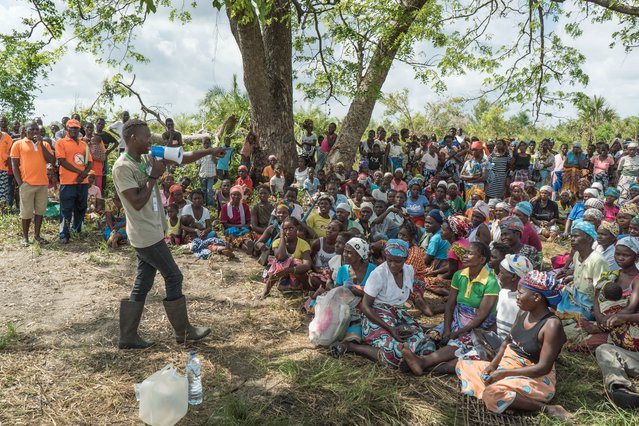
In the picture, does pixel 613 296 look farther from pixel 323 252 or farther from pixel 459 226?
pixel 323 252

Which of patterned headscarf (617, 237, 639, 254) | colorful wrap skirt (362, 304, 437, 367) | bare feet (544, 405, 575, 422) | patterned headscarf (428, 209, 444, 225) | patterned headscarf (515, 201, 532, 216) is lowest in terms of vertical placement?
bare feet (544, 405, 575, 422)

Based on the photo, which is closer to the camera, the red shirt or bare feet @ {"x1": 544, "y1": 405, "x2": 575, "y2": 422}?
bare feet @ {"x1": 544, "y1": 405, "x2": 575, "y2": 422}

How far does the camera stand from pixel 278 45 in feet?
32.1

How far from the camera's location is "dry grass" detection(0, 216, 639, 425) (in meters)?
3.20

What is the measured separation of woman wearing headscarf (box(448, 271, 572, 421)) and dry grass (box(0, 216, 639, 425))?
0.15 m

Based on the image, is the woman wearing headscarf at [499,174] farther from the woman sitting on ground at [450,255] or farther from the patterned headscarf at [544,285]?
the patterned headscarf at [544,285]

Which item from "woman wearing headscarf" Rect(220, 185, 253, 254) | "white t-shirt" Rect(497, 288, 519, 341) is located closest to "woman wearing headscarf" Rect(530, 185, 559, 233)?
"woman wearing headscarf" Rect(220, 185, 253, 254)

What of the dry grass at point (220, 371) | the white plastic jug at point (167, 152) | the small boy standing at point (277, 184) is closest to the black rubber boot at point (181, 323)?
the dry grass at point (220, 371)

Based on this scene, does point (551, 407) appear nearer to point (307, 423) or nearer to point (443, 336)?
point (443, 336)

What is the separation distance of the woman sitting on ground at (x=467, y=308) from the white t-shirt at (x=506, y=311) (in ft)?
0.59

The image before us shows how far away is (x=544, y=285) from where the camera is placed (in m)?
3.20

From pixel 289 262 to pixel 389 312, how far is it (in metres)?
1.76

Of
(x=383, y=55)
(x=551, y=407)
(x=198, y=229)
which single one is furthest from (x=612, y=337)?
(x=383, y=55)

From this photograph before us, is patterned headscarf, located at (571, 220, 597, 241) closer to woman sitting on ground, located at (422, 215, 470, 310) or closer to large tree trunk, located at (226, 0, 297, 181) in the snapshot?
A: woman sitting on ground, located at (422, 215, 470, 310)
